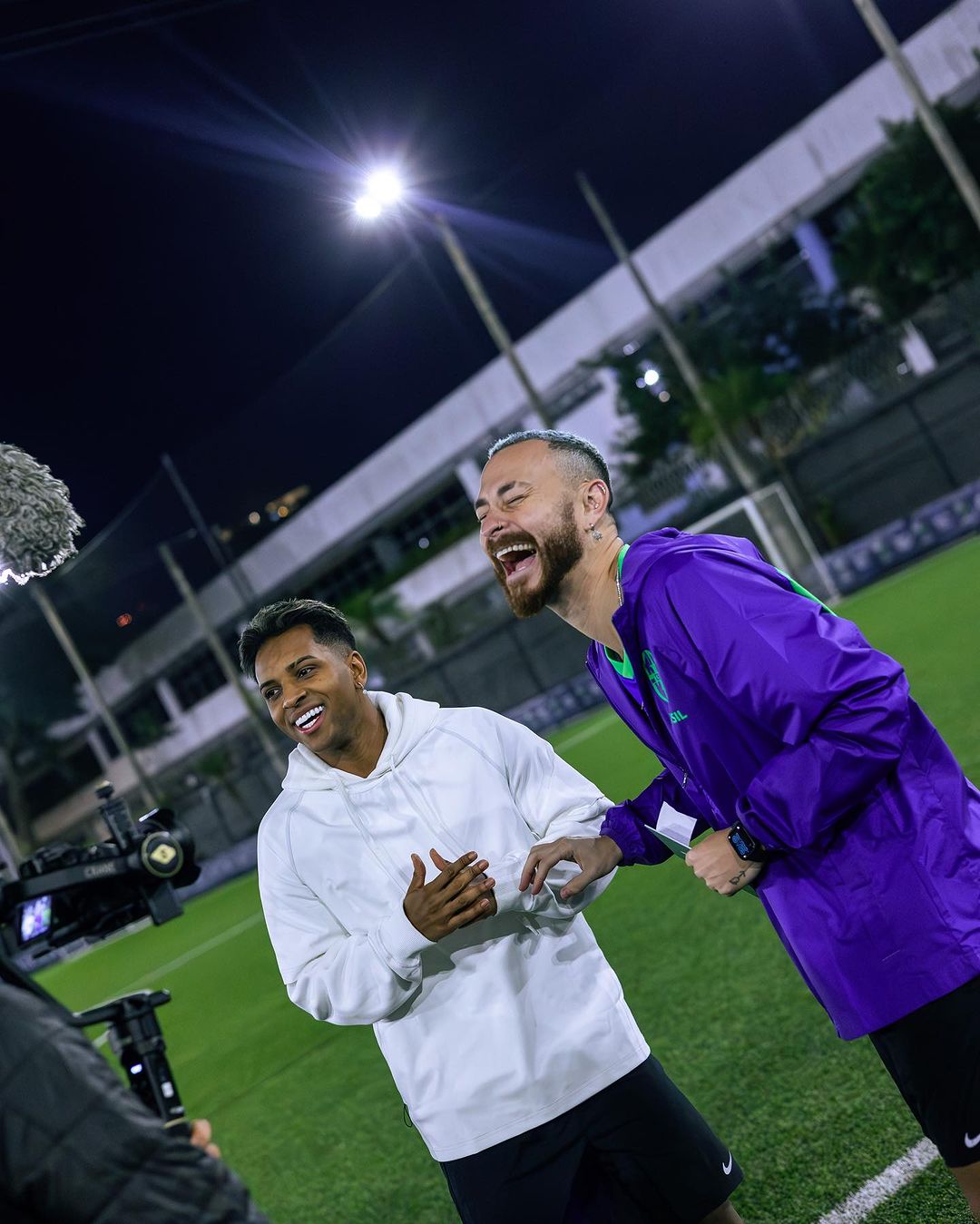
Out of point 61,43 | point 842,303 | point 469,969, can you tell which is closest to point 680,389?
point 842,303

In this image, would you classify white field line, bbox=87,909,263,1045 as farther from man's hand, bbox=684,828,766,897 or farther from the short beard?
man's hand, bbox=684,828,766,897

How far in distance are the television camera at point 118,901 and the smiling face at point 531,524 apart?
857 millimetres

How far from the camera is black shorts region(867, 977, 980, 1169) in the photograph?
73.9 inches

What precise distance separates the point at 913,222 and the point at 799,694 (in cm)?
2594

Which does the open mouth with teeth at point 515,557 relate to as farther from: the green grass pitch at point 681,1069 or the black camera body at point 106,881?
the green grass pitch at point 681,1069

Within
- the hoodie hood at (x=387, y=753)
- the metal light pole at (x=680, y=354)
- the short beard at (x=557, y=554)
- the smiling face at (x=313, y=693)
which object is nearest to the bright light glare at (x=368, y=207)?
the metal light pole at (x=680, y=354)

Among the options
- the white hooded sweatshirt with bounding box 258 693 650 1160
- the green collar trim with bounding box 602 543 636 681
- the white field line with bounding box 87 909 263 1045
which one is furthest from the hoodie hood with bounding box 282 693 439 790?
the white field line with bounding box 87 909 263 1045

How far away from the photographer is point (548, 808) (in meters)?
2.58

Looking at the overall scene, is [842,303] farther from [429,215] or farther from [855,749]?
[855,749]

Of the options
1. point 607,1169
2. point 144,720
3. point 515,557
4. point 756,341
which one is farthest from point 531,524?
point 144,720

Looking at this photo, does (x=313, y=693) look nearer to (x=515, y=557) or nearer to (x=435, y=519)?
(x=515, y=557)

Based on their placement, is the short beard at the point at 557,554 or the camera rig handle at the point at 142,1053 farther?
the short beard at the point at 557,554

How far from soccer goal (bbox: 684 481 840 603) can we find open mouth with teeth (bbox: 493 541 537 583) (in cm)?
1548

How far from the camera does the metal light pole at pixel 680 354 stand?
25094 millimetres
